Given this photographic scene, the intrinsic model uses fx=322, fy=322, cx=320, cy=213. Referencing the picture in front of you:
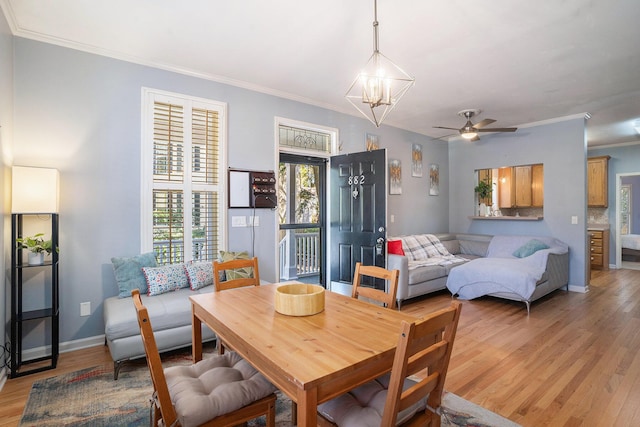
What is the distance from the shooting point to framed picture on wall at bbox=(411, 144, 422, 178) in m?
6.10

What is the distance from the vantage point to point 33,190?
2533 mm

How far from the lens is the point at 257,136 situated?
407 centimetres

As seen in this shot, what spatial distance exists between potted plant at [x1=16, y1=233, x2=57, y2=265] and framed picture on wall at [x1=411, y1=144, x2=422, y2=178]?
211 inches

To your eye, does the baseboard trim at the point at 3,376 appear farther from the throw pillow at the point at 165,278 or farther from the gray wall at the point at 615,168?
the gray wall at the point at 615,168

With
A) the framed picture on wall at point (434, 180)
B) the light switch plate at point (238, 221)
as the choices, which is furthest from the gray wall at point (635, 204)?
the light switch plate at point (238, 221)

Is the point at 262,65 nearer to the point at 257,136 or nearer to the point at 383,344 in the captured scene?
the point at 257,136

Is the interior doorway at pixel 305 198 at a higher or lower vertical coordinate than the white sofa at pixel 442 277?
higher

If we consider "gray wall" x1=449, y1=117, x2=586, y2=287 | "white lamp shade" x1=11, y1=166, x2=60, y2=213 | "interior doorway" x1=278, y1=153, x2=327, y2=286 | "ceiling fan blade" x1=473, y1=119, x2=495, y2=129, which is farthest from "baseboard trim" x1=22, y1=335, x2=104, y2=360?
"gray wall" x1=449, y1=117, x2=586, y2=287

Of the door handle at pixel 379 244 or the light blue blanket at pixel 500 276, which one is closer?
the light blue blanket at pixel 500 276

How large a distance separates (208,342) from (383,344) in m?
2.31

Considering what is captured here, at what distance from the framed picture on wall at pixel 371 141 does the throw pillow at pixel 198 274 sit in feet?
10.6

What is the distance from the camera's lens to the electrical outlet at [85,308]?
300 cm

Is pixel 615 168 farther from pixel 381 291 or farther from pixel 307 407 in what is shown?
pixel 307 407

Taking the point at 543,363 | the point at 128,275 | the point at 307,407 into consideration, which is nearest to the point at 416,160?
the point at 543,363
